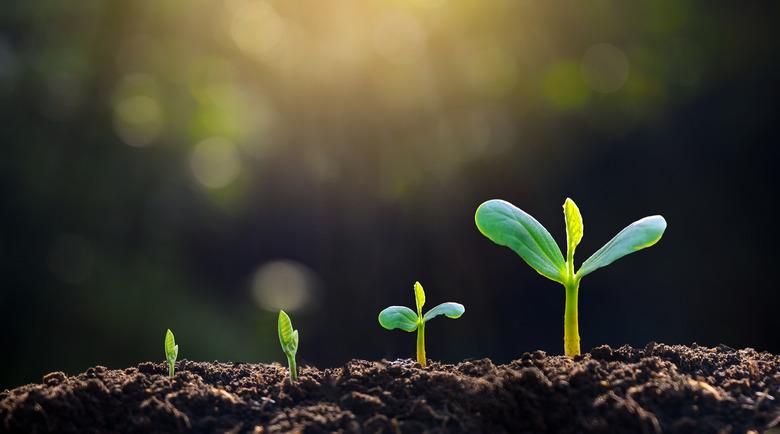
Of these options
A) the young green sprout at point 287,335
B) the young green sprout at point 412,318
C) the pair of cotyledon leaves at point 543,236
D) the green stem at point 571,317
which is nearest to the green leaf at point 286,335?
the young green sprout at point 287,335

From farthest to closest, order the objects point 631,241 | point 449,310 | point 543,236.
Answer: point 449,310, point 543,236, point 631,241

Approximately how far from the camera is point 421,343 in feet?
6.26

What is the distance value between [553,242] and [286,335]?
0.64 meters

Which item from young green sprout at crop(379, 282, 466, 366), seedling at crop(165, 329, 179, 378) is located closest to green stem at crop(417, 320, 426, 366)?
young green sprout at crop(379, 282, 466, 366)

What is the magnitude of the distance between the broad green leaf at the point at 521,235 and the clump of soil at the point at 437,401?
0.70 feet

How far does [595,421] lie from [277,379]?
79 centimetres

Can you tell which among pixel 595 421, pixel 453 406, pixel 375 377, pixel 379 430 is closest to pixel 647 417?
pixel 595 421

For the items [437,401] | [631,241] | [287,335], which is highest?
[631,241]

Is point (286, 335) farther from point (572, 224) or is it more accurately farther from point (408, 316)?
point (572, 224)

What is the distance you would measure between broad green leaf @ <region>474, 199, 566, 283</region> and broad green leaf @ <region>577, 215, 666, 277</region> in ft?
0.23

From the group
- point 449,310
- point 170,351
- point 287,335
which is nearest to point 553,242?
point 449,310

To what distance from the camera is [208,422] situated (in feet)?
4.68

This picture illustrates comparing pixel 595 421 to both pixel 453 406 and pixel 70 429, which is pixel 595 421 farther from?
pixel 70 429

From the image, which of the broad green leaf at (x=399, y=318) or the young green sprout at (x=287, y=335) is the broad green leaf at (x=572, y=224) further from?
the young green sprout at (x=287, y=335)
